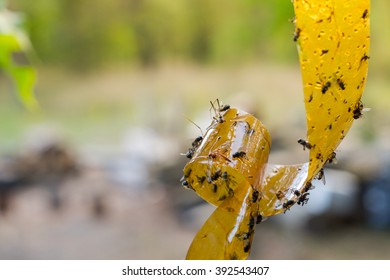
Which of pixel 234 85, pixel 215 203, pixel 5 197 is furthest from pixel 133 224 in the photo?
pixel 215 203

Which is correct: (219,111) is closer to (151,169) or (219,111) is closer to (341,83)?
(341,83)

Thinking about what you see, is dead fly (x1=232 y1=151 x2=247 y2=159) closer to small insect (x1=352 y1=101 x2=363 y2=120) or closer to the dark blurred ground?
small insect (x1=352 y1=101 x2=363 y2=120)

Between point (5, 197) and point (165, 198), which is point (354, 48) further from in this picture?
point (5, 197)

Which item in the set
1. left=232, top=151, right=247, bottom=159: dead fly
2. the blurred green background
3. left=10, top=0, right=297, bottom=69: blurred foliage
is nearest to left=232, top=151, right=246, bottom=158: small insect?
left=232, top=151, right=247, bottom=159: dead fly

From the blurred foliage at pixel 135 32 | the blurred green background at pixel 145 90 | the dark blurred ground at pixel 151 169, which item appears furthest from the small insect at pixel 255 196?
the blurred foliage at pixel 135 32

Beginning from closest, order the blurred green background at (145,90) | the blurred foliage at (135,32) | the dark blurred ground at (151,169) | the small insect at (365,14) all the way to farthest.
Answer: the small insect at (365,14) < the dark blurred ground at (151,169) < the blurred green background at (145,90) < the blurred foliage at (135,32)

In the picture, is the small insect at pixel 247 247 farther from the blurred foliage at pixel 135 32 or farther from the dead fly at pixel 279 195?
the blurred foliage at pixel 135 32

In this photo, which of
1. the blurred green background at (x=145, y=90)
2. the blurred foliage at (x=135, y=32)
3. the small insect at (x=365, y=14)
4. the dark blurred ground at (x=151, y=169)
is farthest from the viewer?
the blurred foliage at (x=135, y=32)
